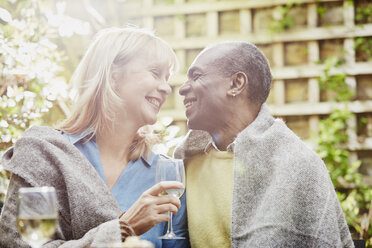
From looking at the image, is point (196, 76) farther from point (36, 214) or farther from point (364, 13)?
point (364, 13)

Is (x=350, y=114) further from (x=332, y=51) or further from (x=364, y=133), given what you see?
(x=332, y=51)

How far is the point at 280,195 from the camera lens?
1.78 meters

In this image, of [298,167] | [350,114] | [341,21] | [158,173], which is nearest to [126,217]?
[158,173]

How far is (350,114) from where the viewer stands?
392cm

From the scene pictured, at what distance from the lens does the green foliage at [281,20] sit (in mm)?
4059

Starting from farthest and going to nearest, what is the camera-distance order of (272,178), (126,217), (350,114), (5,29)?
(350,114) < (5,29) < (272,178) < (126,217)

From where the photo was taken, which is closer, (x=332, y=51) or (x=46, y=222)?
(x=46, y=222)

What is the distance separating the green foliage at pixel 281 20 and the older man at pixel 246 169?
198 centimetres

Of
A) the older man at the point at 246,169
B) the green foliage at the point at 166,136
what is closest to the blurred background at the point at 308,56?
the green foliage at the point at 166,136

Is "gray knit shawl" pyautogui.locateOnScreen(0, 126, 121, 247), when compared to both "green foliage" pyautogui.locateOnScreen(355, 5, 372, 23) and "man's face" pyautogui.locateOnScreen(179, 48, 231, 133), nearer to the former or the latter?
"man's face" pyautogui.locateOnScreen(179, 48, 231, 133)

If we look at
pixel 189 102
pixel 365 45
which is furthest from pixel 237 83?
pixel 365 45

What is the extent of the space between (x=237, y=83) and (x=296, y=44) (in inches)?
86.0

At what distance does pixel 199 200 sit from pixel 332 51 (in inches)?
98.6

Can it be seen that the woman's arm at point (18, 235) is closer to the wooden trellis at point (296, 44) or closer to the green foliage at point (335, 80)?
the wooden trellis at point (296, 44)
